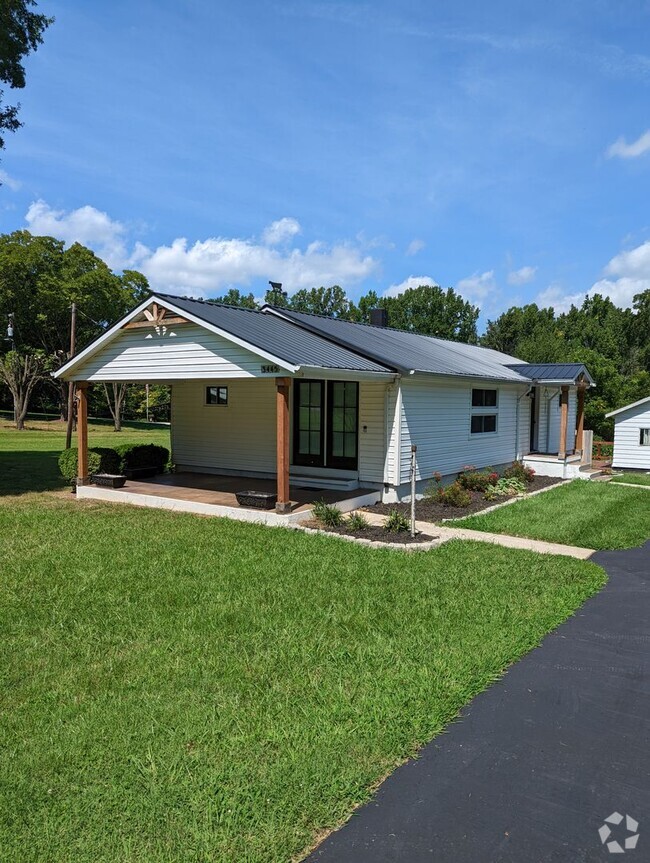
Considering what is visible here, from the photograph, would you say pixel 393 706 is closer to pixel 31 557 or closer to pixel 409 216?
pixel 31 557

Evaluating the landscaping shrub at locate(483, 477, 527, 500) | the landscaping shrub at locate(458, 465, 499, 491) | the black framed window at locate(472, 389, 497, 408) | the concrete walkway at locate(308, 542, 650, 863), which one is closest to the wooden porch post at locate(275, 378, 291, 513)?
the landscaping shrub at locate(483, 477, 527, 500)

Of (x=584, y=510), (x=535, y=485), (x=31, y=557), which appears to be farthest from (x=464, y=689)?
(x=535, y=485)

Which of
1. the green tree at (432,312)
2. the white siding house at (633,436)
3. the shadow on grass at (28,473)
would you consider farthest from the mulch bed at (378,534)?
the green tree at (432,312)

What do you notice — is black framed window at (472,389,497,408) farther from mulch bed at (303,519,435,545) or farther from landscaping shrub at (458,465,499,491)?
mulch bed at (303,519,435,545)

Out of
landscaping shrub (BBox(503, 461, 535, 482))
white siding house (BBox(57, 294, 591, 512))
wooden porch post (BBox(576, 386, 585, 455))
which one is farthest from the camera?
wooden porch post (BBox(576, 386, 585, 455))

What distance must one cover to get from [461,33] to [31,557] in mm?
12277

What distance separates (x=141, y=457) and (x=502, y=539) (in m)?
9.28

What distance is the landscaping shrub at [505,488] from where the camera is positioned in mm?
12574

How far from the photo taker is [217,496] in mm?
11641

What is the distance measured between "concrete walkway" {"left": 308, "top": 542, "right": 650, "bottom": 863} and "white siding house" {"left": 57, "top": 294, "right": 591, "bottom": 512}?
5.97m

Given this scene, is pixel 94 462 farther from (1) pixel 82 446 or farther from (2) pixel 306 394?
(2) pixel 306 394

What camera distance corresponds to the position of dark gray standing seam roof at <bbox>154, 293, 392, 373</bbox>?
9.91 m

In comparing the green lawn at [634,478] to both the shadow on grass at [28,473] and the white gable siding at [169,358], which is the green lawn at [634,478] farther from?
the shadow on grass at [28,473]
